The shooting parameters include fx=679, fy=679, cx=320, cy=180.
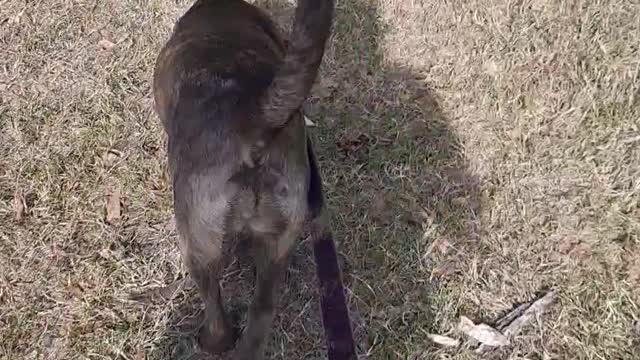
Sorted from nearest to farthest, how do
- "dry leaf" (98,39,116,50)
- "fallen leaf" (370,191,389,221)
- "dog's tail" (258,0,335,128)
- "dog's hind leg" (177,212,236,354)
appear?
"dog's tail" (258,0,335,128)
"dog's hind leg" (177,212,236,354)
"fallen leaf" (370,191,389,221)
"dry leaf" (98,39,116,50)

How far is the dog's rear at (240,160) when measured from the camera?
229cm

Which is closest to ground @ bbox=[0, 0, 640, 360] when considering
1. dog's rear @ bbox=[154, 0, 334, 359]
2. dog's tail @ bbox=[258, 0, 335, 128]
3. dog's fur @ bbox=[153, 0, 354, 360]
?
dog's fur @ bbox=[153, 0, 354, 360]

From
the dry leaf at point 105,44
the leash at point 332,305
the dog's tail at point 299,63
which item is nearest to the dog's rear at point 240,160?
the dog's tail at point 299,63

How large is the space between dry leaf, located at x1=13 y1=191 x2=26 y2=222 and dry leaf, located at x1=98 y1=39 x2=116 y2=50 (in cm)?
117

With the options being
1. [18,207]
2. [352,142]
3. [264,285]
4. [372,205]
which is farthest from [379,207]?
[18,207]

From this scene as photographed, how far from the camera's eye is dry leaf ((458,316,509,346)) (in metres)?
3.22

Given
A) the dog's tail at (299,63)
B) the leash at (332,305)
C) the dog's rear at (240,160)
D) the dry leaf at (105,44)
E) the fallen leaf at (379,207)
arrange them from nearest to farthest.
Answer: the dog's tail at (299,63)
the dog's rear at (240,160)
the leash at (332,305)
the fallen leaf at (379,207)
the dry leaf at (105,44)

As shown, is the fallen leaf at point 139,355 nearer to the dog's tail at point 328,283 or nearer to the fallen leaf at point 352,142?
the dog's tail at point 328,283

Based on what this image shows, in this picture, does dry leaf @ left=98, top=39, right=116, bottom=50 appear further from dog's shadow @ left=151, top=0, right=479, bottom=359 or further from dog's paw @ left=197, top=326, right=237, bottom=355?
dog's paw @ left=197, top=326, right=237, bottom=355

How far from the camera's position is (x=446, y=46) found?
4199mm

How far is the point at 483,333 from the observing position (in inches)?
128

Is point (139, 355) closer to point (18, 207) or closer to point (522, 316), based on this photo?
A: point (18, 207)

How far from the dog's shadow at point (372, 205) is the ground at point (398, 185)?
1 centimetres

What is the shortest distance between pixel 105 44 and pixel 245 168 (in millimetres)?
2413
